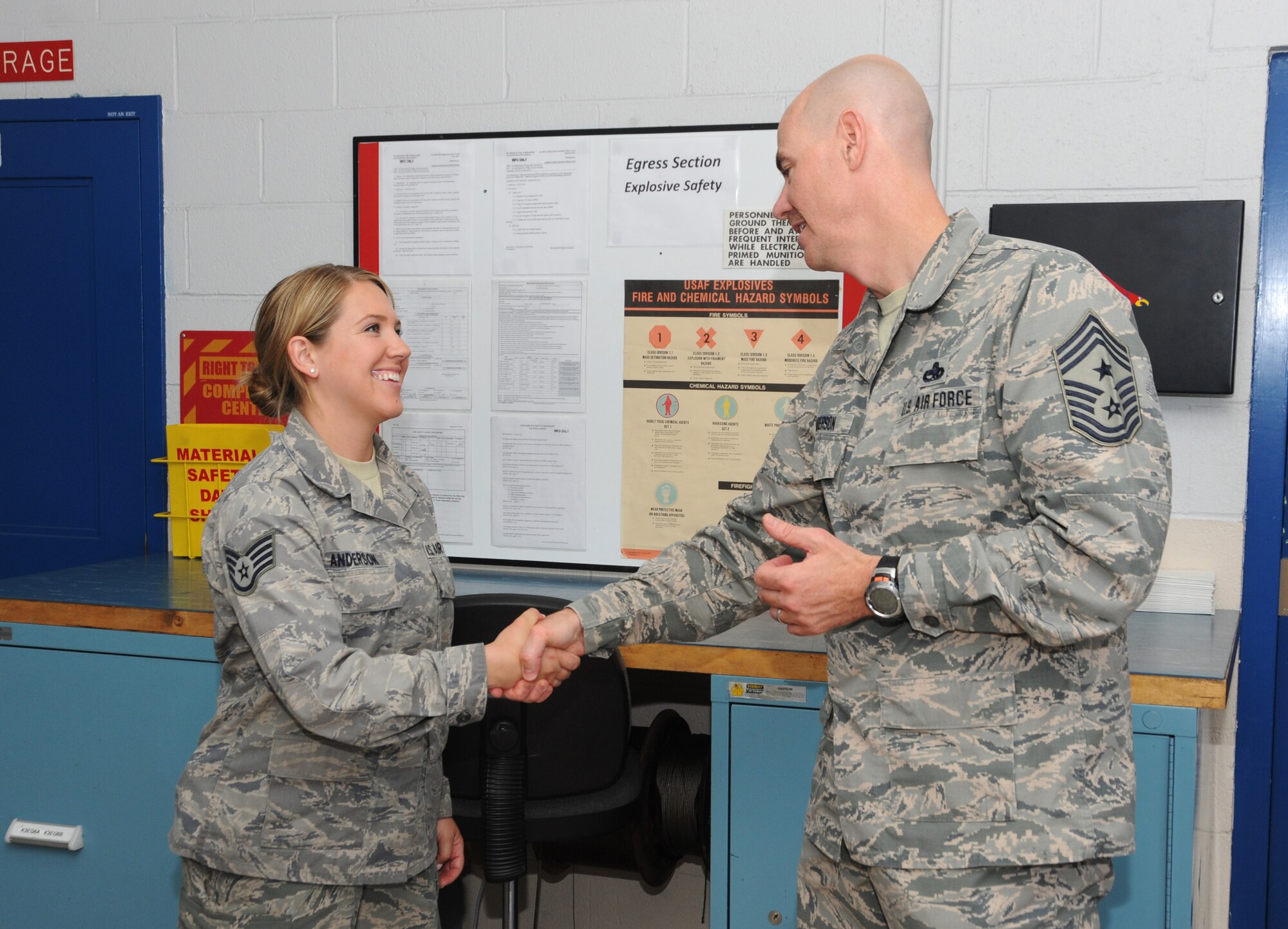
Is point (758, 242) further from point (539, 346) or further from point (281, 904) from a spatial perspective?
point (281, 904)

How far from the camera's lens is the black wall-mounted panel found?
2.40 m

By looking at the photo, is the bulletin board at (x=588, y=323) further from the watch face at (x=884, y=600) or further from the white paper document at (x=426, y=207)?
the watch face at (x=884, y=600)

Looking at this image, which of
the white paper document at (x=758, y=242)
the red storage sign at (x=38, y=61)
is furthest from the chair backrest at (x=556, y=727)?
the red storage sign at (x=38, y=61)

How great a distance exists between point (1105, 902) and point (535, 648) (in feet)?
3.47

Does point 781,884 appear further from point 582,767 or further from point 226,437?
point 226,437

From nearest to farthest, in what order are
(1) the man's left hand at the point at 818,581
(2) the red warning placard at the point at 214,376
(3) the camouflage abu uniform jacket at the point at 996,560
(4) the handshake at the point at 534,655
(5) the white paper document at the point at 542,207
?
(3) the camouflage abu uniform jacket at the point at 996,560, (1) the man's left hand at the point at 818,581, (4) the handshake at the point at 534,655, (5) the white paper document at the point at 542,207, (2) the red warning placard at the point at 214,376

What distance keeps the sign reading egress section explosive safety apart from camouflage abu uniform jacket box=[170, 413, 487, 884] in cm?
112

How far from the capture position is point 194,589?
2.63 meters

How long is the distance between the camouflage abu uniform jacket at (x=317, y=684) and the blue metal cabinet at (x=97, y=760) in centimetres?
76

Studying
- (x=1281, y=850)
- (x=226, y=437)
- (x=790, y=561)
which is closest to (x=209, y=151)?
(x=226, y=437)

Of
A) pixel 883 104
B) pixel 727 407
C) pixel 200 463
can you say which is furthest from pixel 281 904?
pixel 200 463

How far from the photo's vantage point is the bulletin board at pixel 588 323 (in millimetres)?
2729

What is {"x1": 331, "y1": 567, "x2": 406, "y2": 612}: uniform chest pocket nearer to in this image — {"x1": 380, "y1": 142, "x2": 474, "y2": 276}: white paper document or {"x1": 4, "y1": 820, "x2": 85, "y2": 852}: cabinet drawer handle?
{"x1": 4, "y1": 820, "x2": 85, "y2": 852}: cabinet drawer handle

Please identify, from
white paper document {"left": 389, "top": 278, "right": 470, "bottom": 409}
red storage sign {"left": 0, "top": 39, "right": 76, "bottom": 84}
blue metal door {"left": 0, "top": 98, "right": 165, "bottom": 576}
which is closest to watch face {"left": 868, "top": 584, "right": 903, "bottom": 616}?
white paper document {"left": 389, "top": 278, "right": 470, "bottom": 409}
